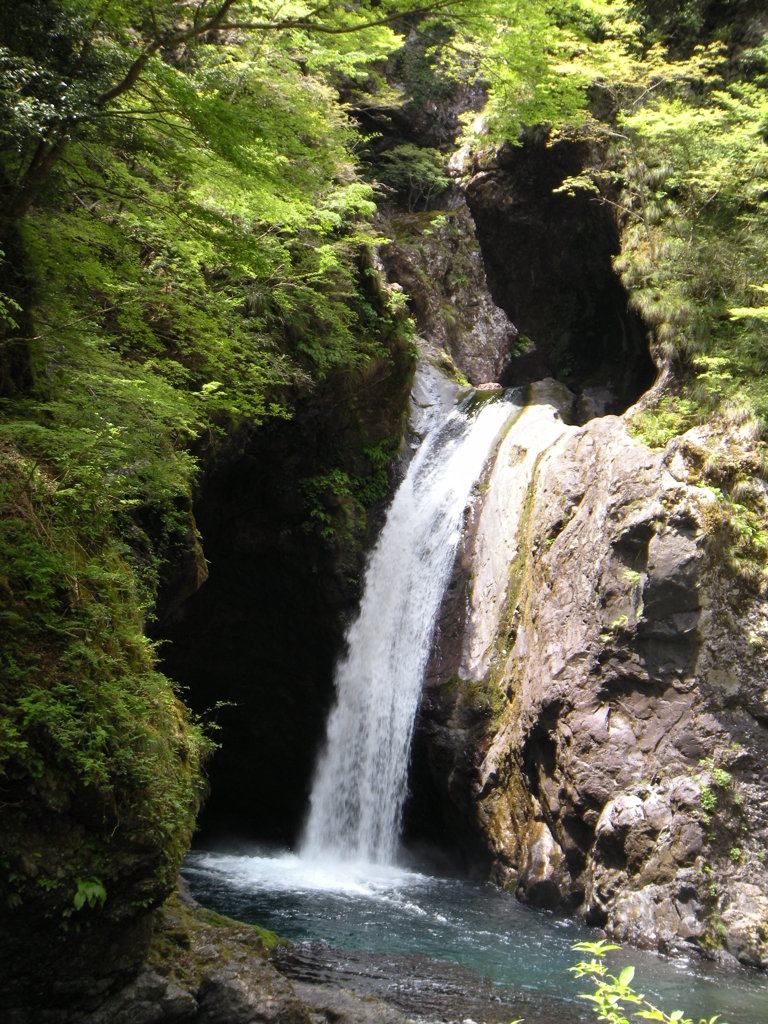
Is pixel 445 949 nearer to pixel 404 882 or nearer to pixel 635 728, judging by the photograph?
pixel 404 882

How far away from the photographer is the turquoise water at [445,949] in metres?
6.50

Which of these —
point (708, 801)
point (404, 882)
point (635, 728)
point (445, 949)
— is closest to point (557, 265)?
point (635, 728)

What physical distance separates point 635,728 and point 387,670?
5245mm

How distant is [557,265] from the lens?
19.2 meters

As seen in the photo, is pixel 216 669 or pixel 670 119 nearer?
pixel 670 119

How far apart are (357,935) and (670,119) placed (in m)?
13.2

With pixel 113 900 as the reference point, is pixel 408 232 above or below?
above

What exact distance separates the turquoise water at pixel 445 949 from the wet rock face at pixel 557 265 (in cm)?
1153

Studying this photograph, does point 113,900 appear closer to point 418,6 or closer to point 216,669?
→ point 418,6

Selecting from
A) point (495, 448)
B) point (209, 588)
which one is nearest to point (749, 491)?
point (495, 448)

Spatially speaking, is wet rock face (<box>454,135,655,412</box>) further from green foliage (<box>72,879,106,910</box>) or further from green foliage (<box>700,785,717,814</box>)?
green foliage (<box>72,879,106,910</box>)

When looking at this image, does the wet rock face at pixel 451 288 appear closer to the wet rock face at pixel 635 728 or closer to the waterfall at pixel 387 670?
the waterfall at pixel 387 670

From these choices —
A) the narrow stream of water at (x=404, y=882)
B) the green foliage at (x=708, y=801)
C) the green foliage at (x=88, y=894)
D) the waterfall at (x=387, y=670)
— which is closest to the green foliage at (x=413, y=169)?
the narrow stream of water at (x=404, y=882)

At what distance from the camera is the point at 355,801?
43.5 ft
